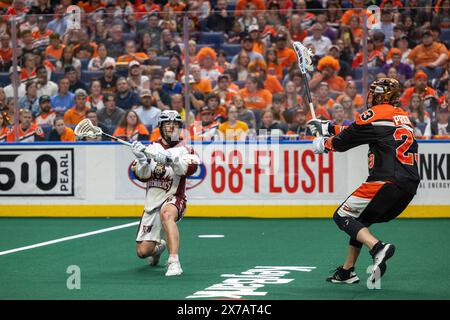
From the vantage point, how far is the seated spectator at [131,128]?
14930 millimetres

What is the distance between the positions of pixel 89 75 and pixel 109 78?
1.07 feet

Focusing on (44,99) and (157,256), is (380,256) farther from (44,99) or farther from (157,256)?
(44,99)

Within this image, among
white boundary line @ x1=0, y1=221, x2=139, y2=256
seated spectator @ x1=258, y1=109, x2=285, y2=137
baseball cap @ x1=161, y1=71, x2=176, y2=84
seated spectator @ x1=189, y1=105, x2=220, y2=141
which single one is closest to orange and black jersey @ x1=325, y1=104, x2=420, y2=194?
white boundary line @ x1=0, y1=221, x2=139, y2=256

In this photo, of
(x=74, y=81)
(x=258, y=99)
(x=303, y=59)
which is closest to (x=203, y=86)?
(x=258, y=99)

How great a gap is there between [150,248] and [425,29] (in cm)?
646

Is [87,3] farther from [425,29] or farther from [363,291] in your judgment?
[363,291]

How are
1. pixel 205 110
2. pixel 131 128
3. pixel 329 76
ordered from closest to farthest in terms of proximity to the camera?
pixel 329 76
pixel 205 110
pixel 131 128

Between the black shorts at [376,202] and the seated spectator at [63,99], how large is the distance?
7552 mm

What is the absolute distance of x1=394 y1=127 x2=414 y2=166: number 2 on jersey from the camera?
8477mm

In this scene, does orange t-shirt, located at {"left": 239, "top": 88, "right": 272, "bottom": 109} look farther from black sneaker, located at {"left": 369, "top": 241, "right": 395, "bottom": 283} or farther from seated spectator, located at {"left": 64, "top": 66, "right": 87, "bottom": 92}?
black sneaker, located at {"left": 369, "top": 241, "right": 395, "bottom": 283}

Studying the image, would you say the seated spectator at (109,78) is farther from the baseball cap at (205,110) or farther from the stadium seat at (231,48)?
the stadium seat at (231,48)

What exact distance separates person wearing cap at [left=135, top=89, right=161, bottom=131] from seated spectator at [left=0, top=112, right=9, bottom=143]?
2113 millimetres

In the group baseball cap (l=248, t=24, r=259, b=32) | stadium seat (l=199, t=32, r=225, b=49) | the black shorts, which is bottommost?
the black shorts

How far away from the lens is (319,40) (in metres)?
14.7
